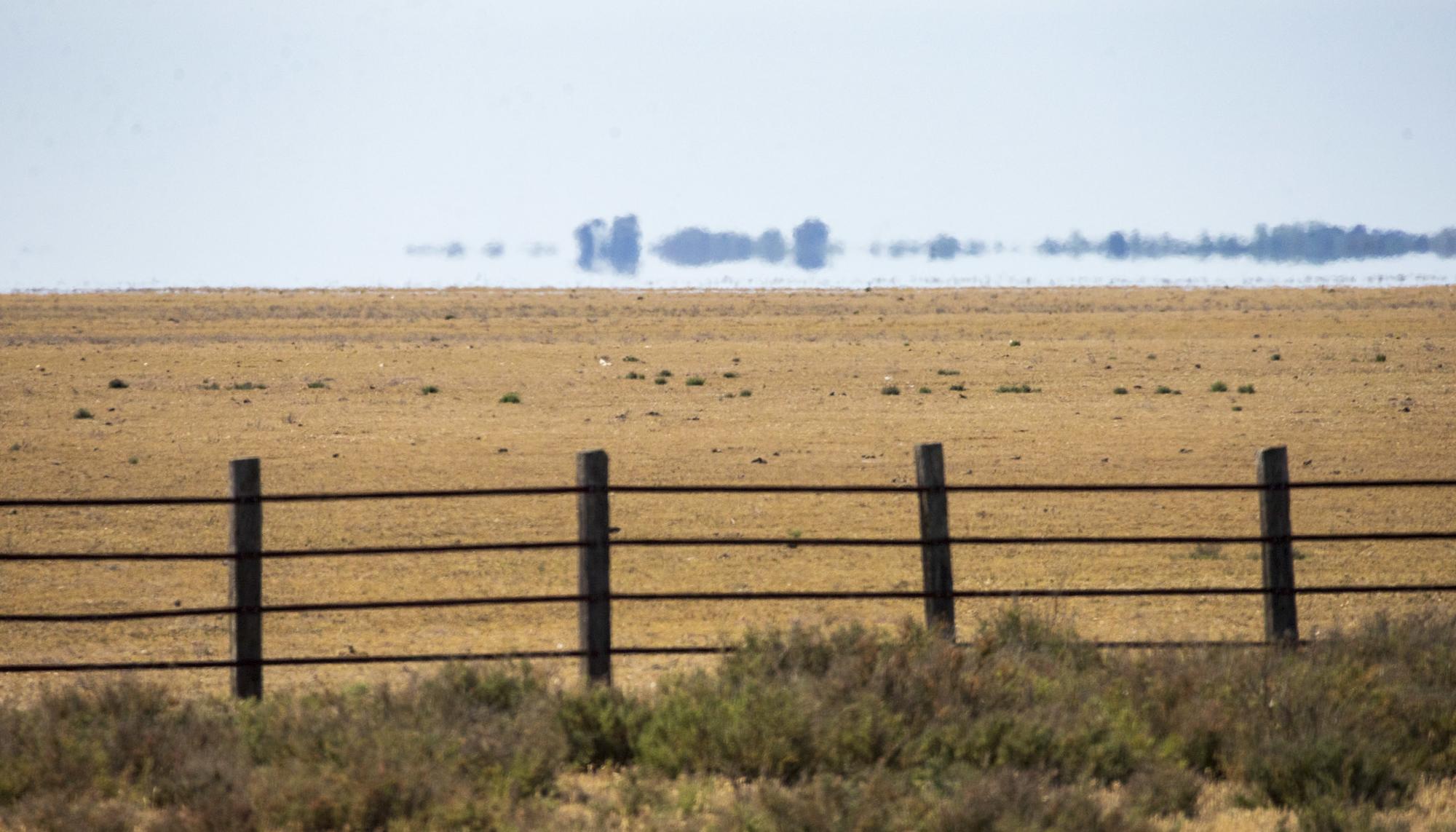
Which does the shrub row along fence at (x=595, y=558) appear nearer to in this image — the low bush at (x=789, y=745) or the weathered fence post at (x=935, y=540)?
the weathered fence post at (x=935, y=540)

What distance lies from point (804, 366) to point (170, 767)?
124 feet

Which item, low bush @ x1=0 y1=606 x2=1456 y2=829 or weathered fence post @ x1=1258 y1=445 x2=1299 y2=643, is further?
weathered fence post @ x1=1258 y1=445 x2=1299 y2=643

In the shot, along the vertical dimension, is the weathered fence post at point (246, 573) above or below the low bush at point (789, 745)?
above

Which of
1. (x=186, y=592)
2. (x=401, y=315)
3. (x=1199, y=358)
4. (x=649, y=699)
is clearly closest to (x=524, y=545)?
(x=649, y=699)

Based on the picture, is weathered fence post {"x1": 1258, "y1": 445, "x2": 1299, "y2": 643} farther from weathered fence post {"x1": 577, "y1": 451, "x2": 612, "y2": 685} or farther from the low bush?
weathered fence post {"x1": 577, "y1": 451, "x2": 612, "y2": 685}

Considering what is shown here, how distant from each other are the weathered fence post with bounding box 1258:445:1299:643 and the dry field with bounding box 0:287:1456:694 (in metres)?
2.49

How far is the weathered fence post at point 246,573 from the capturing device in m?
8.62

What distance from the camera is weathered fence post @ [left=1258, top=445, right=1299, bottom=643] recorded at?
9.44m

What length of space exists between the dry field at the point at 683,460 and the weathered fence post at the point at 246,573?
93.7 inches

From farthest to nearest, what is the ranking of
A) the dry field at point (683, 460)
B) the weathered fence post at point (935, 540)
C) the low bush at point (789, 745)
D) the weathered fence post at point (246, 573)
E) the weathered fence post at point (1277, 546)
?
the dry field at point (683, 460), the weathered fence post at point (1277, 546), the weathered fence post at point (935, 540), the weathered fence post at point (246, 573), the low bush at point (789, 745)

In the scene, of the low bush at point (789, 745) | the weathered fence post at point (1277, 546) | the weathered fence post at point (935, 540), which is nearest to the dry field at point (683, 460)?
the weathered fence post at point (1277, 546)

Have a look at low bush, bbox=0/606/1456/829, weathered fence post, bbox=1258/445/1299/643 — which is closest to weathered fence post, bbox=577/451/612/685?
low bush, bbox=0/606/1456/829

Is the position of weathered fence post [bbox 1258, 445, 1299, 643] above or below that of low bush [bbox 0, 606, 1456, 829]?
above

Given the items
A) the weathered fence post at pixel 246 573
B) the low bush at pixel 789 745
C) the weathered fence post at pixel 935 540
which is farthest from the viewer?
the weathered fence post at pixel 935 540
